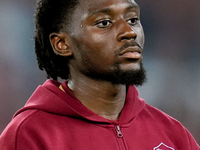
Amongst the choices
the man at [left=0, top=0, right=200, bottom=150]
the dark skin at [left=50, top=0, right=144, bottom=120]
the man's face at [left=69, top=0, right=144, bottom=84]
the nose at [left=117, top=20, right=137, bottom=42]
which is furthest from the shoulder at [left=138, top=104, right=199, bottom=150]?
the nose at [left=117, top=20, right=137, bottom=42]

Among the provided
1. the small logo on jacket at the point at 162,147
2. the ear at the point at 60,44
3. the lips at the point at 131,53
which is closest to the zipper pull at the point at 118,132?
the small logo on jacket at the point at 162,147

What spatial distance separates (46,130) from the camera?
71.1 inches

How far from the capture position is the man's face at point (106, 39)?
1907mm

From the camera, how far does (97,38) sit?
194 centimetres

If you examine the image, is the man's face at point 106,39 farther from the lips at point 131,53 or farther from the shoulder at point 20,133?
the shoulder at point 20,133

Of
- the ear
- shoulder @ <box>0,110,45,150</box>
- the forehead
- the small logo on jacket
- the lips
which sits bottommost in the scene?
the small logo on jacket

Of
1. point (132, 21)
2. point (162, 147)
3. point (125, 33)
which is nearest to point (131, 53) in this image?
point (125, 33)

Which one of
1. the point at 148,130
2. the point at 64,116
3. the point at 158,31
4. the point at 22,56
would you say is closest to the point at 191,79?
the point at 158,31

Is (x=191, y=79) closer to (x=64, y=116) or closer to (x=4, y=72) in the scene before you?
(x=4, y=72)

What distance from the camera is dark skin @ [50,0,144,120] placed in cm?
191

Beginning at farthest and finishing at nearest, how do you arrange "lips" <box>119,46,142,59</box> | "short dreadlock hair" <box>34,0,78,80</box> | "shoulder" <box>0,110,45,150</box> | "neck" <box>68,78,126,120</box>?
"short dreadlock hair" <box>34,0,78,80</box> < "neck" <box>68,78,126,120</box> < "lips" <box>119,46,142,59</box> < "shoulder" <box>0,110,45,150</box>

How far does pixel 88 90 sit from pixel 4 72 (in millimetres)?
1739

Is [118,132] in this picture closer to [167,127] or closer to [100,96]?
[100,96]

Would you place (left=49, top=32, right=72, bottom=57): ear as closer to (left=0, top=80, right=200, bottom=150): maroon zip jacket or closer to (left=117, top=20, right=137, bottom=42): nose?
(left=0, top=80, right=200, bottom=150): maroon zip jacket
